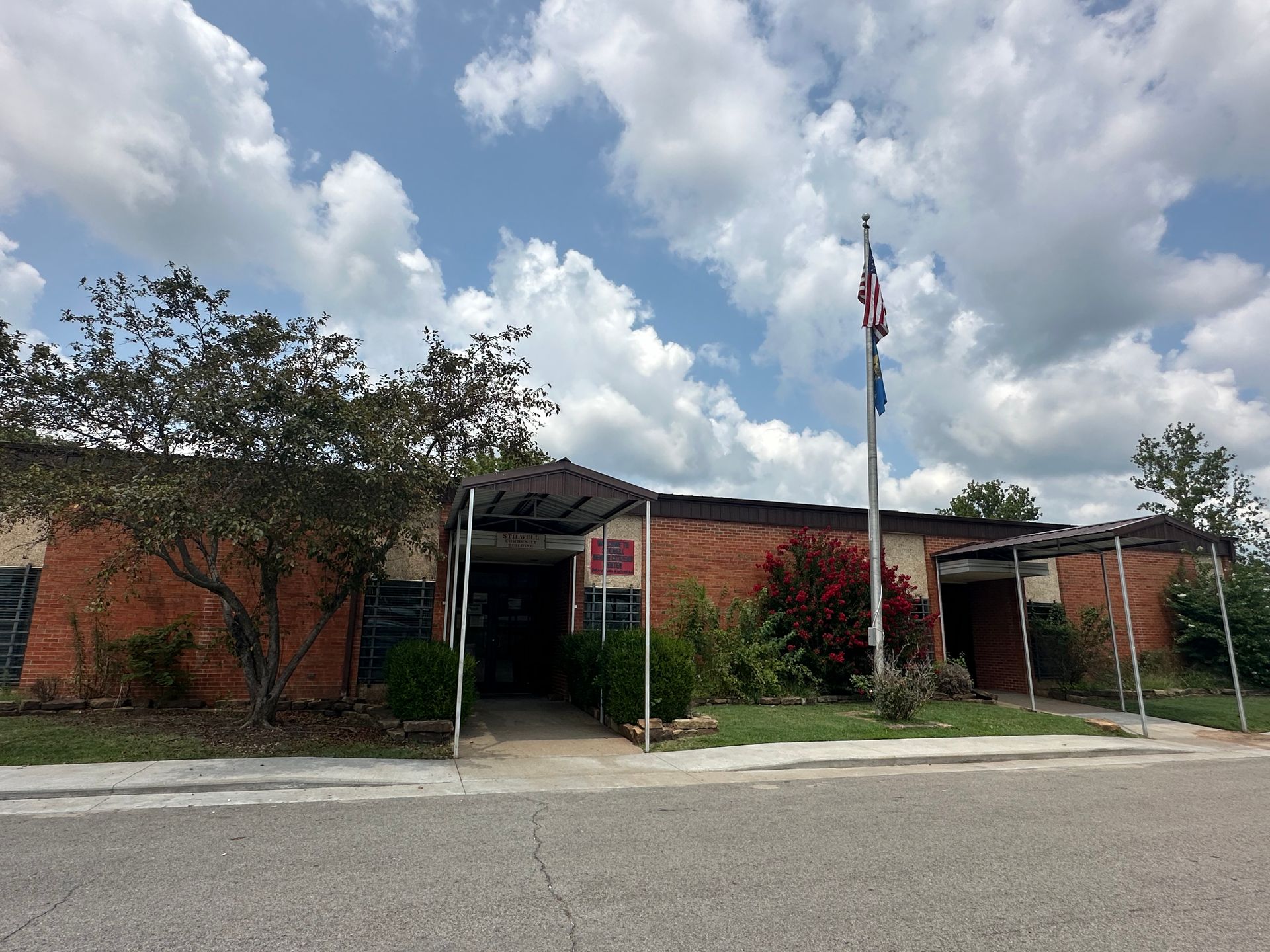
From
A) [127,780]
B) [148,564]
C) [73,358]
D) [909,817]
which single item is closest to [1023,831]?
[909,817]

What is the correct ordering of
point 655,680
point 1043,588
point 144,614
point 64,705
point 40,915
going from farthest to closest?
1. point 1043,588
2. point 144,614
3. point 64,705
4. point 655,680
5. point 40,915

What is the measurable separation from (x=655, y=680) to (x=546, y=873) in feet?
20.9

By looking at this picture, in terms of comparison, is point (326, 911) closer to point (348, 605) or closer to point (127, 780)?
point (127, 780)

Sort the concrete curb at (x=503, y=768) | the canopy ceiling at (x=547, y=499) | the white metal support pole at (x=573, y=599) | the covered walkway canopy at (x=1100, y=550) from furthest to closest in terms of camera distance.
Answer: the white metal support pole at (x=573, y=599), the covered walkway canopy at (x=1100, y=550), the canopy ceiling at (x=547, y=499), the concrete curb at (x=503, y=768)

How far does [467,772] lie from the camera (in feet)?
29.0

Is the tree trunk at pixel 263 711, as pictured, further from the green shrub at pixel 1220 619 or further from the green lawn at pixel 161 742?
the green shrub at pixel 1220 619

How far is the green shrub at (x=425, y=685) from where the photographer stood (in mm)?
10359

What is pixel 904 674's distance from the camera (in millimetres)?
13141

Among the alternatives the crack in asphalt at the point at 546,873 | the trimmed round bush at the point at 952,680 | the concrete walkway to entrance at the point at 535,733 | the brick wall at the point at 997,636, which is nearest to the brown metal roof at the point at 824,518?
the brick wall at the point at 997,636

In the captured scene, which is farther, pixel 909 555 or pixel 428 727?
pixel 909 555

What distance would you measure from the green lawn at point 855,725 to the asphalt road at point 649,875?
3684 mm

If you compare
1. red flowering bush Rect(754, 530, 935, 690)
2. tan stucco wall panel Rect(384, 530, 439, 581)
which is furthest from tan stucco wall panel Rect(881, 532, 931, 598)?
tan stucco wall panel Rect(384, 530, 439, 581)

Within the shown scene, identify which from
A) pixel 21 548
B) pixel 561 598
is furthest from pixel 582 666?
pixel 21 548

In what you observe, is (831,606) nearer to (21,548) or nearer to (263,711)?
(263,711)
